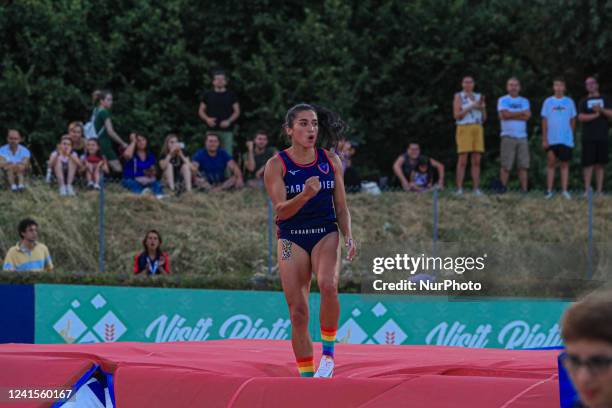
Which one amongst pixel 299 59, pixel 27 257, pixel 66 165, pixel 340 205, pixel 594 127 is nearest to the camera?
pixel 340 205

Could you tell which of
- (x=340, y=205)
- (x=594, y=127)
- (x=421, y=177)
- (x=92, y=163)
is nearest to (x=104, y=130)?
(x=92, y=163)

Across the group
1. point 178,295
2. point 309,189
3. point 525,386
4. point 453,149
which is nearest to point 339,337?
point 178,295

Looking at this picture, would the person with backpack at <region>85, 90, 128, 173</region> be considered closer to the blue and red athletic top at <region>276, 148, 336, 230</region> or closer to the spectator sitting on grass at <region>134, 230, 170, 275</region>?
the spectator sitting on grass at <region>134, 230, 170, 275</region>

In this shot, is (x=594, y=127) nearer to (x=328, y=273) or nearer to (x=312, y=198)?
(x=312, y=198)

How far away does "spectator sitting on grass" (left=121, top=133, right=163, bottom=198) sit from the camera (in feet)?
48.9

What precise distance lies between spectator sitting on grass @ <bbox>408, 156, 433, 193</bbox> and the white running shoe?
9.19 metres

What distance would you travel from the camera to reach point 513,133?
50.4 ft

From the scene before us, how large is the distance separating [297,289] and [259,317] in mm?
4967

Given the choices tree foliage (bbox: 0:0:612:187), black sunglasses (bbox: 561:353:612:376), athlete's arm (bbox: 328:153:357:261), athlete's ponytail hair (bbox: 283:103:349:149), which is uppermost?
tree foliage (bbox: 0:0:612:187)

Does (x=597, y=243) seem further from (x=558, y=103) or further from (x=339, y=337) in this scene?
(x=339, y=337)

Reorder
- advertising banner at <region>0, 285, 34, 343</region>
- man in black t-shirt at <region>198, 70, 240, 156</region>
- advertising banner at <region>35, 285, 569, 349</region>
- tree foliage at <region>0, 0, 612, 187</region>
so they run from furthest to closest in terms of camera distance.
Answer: tree foliage at <region>0, 0, 612, 187</region>, man in black t-shirt at <region>198, 70, 240, 156</region>, advertising banner at <region>0, 285, 34, 343</region>, advertising banner at <region>35, 285, 569, 349</region>

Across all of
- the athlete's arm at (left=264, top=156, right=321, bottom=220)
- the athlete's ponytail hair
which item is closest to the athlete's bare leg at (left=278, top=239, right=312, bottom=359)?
the athlete's arm at (left=264, top=156, right=321, bottom=220)

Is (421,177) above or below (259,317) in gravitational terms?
above

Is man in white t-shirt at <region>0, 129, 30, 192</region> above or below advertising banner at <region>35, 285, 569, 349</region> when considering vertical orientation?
above
